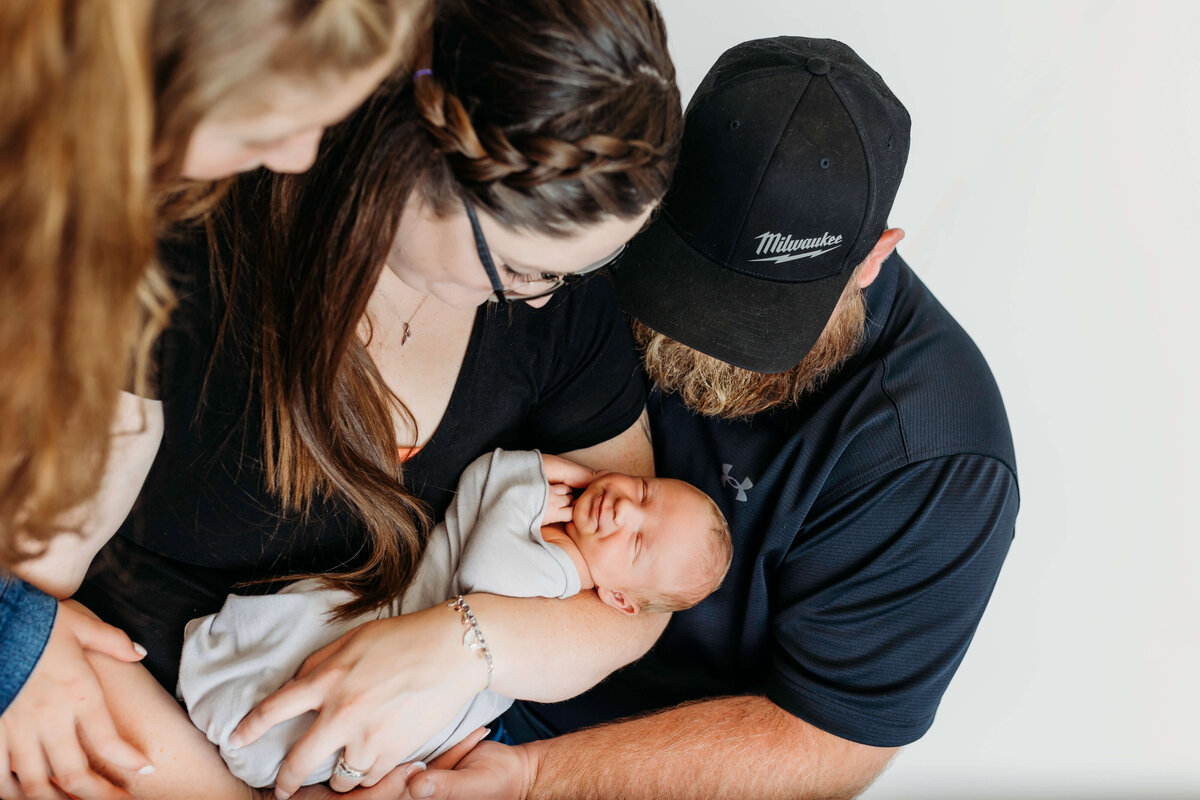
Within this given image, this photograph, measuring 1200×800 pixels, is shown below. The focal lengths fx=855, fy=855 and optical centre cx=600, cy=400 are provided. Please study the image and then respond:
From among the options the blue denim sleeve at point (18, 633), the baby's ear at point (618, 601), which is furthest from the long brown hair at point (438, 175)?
the baby's ear at point (618, 601)

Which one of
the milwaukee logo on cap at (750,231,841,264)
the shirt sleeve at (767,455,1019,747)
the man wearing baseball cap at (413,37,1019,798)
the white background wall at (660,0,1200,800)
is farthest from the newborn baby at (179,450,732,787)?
the white background wall at (660,0,1200,800)

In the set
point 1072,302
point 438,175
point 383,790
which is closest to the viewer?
point 438,175

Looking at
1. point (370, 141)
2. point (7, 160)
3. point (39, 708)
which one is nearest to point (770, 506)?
point (370, 141)

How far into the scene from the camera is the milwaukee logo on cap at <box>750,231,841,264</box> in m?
1.53

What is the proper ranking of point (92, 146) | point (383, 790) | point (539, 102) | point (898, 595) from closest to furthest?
1. point (92, 146)
2. point (539, 102)
3. point (383, 790)
4. point (898, 595)

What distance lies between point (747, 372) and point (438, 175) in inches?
33.4

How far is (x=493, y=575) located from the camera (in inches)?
65.2

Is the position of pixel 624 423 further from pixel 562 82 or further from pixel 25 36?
pixel 25 36

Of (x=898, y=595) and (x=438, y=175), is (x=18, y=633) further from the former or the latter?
(x=898, y=595)

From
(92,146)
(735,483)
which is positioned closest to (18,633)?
(92,146)

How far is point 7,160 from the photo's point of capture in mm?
723

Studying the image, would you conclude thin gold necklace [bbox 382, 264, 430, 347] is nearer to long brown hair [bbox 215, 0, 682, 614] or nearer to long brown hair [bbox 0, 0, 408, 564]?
long brown hair [bbox 215, 0, 682, 614]

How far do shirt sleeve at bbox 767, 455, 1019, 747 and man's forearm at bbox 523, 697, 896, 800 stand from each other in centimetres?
9

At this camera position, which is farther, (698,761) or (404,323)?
(698,761)
